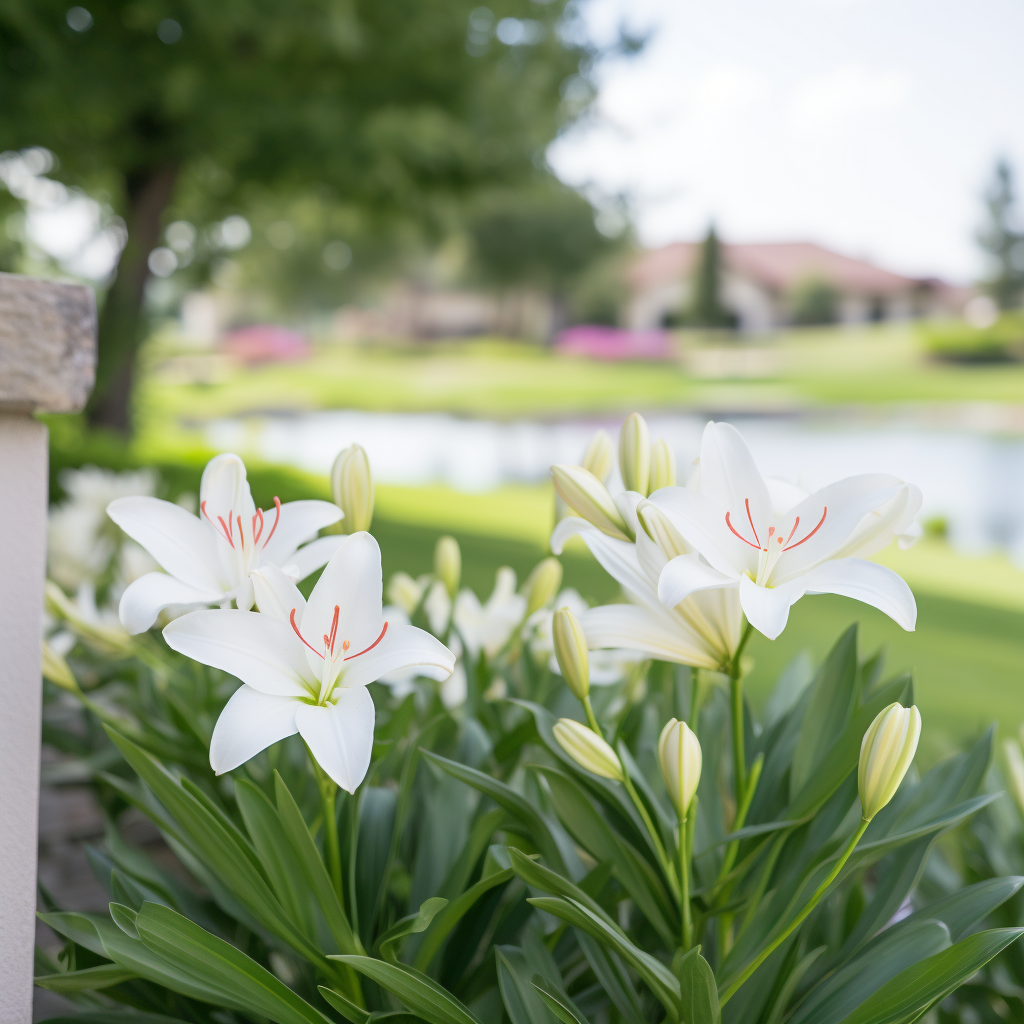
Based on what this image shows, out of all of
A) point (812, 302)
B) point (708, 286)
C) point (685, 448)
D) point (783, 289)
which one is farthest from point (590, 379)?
point (685, 448)

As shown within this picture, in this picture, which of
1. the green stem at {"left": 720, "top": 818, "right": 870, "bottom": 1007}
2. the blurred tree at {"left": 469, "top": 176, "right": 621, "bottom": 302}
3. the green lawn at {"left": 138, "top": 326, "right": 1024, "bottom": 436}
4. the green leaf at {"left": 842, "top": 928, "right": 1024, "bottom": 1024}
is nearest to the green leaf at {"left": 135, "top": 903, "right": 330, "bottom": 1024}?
the green stem at {"left": 720, "top": 818, "right": 870, "bottom": 1007}

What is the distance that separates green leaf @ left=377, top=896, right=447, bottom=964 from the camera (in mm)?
757

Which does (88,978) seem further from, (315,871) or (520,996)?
(520,996)

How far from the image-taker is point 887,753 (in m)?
0.69

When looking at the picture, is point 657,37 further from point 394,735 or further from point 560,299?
point 560,299

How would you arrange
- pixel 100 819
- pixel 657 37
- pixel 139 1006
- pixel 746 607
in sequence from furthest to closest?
pixel 657 37, pixel 100 819, pixel 139 1006, pixel 746 607

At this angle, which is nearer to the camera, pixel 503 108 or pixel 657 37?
pixel 503 108

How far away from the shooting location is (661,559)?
78cm

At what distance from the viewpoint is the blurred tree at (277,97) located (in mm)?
4824

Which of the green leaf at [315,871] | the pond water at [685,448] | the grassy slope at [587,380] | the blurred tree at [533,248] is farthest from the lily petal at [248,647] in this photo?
the blurred tree at [533,248]

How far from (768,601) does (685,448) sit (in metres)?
15.5

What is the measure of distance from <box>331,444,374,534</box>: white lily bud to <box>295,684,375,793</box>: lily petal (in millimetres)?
227

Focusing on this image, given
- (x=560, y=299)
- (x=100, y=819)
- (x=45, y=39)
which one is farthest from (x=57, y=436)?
(x=560, y=299)

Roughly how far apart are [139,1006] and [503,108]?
5.79 m
